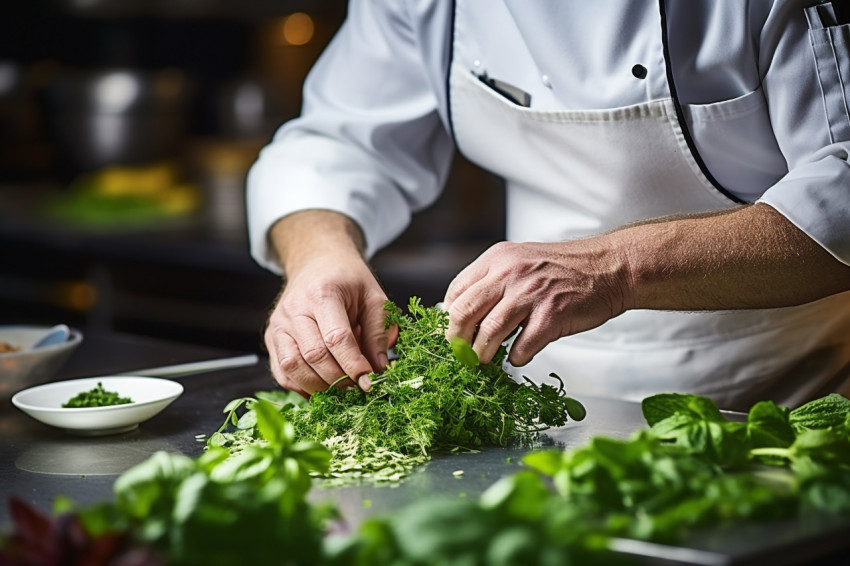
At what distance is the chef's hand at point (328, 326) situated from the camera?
4.86 feet

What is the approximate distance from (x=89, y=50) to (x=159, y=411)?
3.42 meters

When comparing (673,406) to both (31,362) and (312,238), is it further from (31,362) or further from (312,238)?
(31,362)

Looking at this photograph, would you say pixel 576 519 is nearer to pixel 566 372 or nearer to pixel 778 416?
pixel 778 416

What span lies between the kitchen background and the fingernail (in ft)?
5.00

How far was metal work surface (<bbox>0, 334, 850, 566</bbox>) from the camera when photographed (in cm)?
92

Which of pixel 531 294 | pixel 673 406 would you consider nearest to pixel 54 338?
pixel 531 294

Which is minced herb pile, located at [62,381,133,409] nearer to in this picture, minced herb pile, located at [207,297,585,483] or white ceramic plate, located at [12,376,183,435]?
white ceramic plate, located at [12,376,183,435]

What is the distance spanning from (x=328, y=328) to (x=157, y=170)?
3.03 m

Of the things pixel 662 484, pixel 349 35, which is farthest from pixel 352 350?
pixel 349 35

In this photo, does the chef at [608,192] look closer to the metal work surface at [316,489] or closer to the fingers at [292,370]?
the fingers at [292,370]

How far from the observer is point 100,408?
4.72 ft

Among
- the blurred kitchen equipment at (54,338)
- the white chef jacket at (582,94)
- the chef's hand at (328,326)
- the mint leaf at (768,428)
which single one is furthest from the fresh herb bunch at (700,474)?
the blurred kitchen equipment at (54,338)

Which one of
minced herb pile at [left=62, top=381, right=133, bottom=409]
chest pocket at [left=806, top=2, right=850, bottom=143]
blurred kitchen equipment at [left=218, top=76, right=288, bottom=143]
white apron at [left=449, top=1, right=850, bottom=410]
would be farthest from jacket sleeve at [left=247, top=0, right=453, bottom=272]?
blurred kitchen equipment at [left=218, top=76, right=288, bottom=143]

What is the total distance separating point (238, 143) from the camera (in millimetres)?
4297
